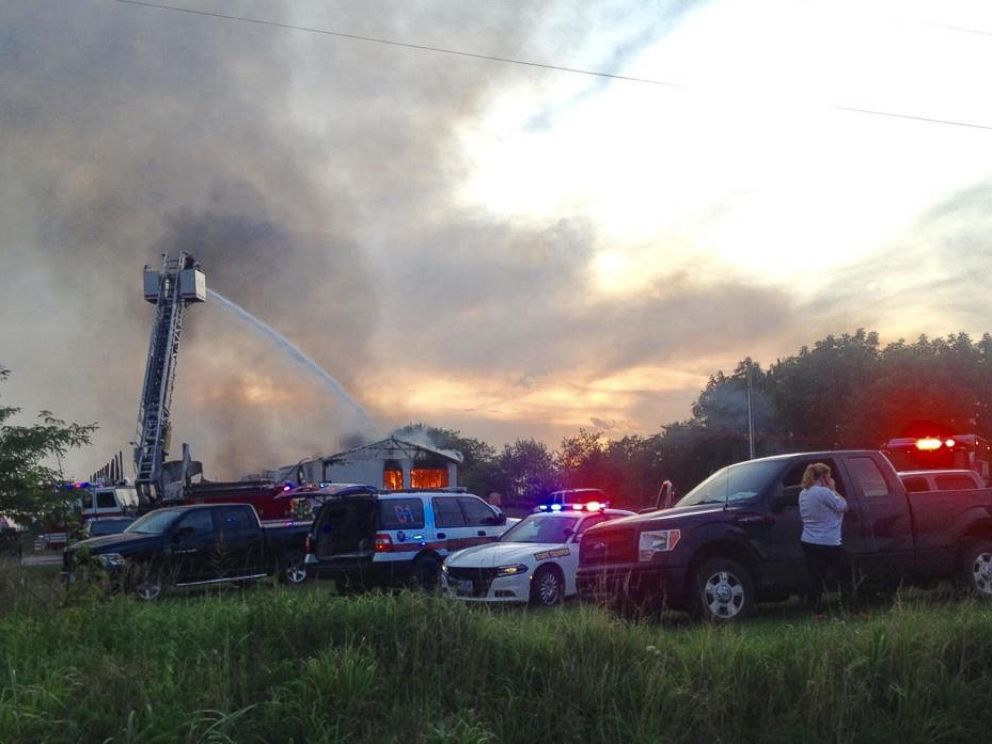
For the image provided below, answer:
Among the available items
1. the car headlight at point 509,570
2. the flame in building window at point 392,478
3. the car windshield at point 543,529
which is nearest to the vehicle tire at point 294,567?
the car windshield at point 543,529

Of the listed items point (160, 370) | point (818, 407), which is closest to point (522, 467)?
point (818, 407)

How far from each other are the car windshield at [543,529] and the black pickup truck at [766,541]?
10.0ft

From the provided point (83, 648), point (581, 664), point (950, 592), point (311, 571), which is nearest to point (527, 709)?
point (581, 664)

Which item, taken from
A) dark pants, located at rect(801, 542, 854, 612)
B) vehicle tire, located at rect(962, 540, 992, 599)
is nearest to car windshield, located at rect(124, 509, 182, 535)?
dark pants, located at rect(801, 542, 854, 612)

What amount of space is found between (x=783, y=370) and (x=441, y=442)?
168ft

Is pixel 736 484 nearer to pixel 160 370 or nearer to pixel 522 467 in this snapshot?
pixel 160 370

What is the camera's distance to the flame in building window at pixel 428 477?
149 feet

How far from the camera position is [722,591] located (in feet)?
32.0

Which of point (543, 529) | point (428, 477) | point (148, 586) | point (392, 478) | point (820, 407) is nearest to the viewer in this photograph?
point (148, 586)

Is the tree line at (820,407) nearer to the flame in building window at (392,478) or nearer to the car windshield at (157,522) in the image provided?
the flame in building window at (392,478)

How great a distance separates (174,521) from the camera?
16.0 m

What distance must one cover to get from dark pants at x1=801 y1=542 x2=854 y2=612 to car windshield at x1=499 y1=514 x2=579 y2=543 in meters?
4.44

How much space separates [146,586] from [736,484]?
6.75 metres

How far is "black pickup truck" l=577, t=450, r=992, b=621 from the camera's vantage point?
9.70m
